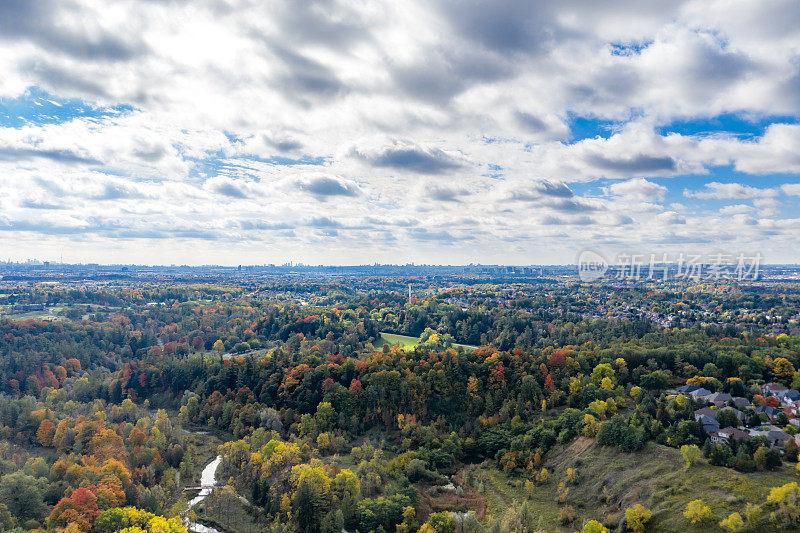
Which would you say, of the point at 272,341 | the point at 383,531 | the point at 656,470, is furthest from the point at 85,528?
the point at 272,341

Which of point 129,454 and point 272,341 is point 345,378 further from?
point 272,341

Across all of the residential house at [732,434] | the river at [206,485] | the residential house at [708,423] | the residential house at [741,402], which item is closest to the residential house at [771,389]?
the residential house at [741,402]

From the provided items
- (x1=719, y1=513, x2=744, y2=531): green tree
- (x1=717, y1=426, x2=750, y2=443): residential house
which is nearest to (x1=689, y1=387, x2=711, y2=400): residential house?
(x1=717, y1=426, x2=750, y2=443): residential house

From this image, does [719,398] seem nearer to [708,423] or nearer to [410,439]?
[708,423]

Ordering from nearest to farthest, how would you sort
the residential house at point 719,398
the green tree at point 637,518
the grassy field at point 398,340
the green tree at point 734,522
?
the green tree at point 734,522 → the green tree at point 637,518 → the residential house at point 719,398 → the grassy field at point 398,340

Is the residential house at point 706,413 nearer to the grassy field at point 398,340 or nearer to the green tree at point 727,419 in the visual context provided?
the green tree at point 727,419

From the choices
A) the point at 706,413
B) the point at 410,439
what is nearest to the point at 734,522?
the point at 706,413
